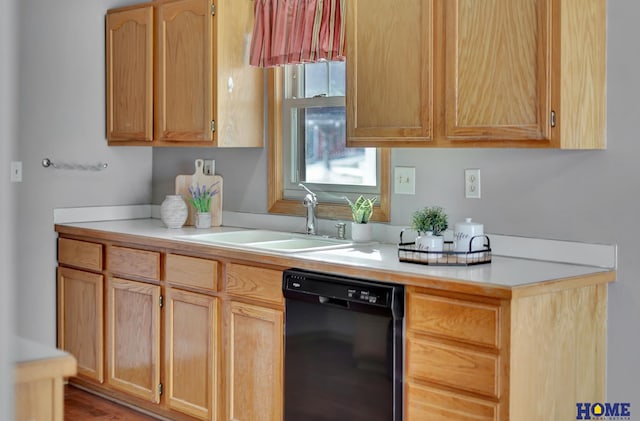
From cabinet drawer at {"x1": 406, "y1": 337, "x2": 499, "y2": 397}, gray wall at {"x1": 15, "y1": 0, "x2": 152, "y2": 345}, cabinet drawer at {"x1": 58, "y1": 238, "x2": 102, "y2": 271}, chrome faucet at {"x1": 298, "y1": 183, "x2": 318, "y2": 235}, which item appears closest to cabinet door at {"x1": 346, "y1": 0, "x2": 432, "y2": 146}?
chrome faucet at {"x1": 298, "y1": 183, "x2": 318, "y2": 235}

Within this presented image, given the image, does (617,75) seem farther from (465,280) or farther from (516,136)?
(465,280)

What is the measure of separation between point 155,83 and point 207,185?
60 cm

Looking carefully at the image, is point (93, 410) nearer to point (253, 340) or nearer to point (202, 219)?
point (202, 219)

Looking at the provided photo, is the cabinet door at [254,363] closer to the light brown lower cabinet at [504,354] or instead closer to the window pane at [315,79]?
the light brown lower cabinet at [504,354]

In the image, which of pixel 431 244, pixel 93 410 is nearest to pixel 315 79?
pixel 431 244

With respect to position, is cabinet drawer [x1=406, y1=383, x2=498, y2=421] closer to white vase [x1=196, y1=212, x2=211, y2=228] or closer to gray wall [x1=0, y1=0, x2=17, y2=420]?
white vase [x1=196, y1=212, x2=211, y2=228]

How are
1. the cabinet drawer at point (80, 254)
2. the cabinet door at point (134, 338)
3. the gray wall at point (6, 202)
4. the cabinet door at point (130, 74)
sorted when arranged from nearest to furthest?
the gray wall at point (6, 202)
the cabinet door at point (134, 338)
the cabinet drawer at point (80, 254)
the cabinet door at point (130, 74)

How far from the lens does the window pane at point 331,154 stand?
3.57m

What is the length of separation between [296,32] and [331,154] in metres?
0.59

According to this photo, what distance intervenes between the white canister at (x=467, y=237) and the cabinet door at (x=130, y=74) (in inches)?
80.7

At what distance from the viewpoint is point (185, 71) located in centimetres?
397

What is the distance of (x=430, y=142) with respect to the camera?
112 inches

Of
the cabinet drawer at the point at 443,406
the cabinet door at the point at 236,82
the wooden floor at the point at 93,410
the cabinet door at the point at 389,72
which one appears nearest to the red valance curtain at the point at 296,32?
the cabinet door at the point at 236,82

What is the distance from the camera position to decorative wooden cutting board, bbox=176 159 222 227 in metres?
4.21
